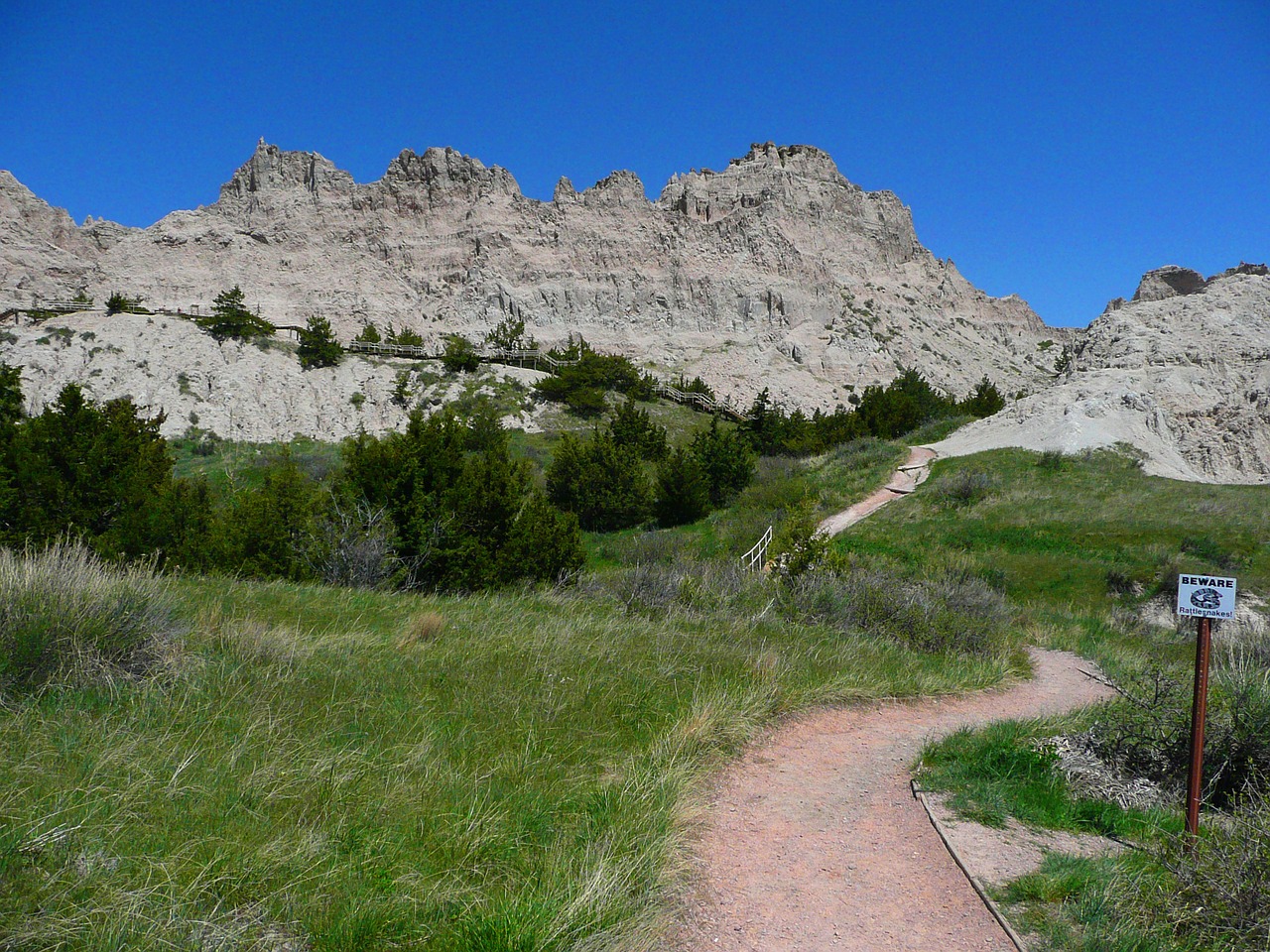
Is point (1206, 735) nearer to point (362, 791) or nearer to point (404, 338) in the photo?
point (362, 791)

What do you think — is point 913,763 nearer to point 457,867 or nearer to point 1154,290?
point 457,867

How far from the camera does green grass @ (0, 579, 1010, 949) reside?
2.64 m

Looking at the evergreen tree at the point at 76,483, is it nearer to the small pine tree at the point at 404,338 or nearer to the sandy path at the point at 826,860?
the sandy path at the point at 826,860

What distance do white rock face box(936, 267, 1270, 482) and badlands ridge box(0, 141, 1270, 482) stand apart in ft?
56.1

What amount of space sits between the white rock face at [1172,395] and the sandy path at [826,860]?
26.6 m

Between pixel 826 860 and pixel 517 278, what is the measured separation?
221ft

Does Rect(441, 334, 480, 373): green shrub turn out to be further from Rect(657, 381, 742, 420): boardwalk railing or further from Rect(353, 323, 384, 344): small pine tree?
Rect(657, 381, 742, 420): boardwalk railing

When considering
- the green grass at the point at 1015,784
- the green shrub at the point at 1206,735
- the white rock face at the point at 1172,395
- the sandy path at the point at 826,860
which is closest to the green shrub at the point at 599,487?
the white rock face at the point at 1172,395

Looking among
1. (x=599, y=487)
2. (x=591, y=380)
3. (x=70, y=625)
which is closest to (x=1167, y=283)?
(x=591, y=380)

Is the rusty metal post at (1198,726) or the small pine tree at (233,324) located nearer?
the rusty metal post at (1198,726)

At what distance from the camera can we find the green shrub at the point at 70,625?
14.2 feet

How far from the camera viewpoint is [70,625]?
15.1ft

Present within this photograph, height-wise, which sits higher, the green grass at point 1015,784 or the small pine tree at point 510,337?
the small pine tree at point 510,337

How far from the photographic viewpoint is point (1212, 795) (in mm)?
4844
